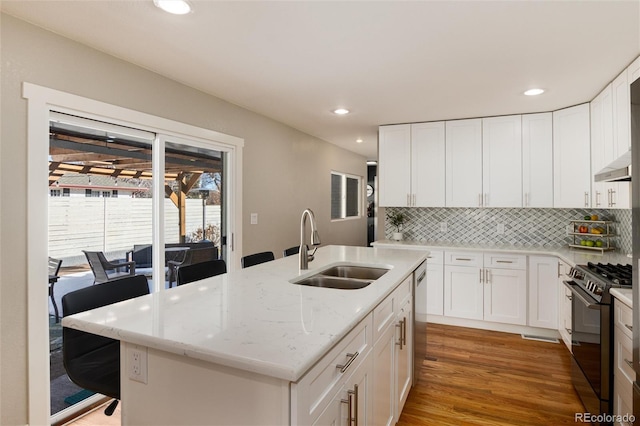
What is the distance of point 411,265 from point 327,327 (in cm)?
139

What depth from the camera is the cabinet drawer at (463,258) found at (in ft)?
13.3

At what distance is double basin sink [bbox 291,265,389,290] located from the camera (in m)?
2.22

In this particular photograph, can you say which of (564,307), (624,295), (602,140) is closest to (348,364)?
(624,295)

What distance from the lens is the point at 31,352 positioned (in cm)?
206

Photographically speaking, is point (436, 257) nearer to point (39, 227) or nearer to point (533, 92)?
point (533, 92)

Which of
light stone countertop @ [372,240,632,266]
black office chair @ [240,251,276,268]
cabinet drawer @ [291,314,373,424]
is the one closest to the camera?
cabinet drawer @ [291,314,373,424]

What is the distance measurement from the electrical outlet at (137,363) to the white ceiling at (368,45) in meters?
1.69

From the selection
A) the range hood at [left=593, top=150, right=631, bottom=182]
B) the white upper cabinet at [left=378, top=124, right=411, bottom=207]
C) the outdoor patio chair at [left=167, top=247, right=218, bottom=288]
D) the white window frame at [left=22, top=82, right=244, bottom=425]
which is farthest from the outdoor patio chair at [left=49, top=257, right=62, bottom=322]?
the white upper cabinet at [left=378, top=124, right=411, bottom=207]

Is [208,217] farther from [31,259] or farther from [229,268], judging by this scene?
[31,259]

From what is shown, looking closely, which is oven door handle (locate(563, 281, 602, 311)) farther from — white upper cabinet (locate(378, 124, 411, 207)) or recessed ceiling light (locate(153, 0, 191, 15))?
recessed ceiling light (locate(153, 0, 191, 15))

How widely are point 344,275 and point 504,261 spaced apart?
2329 mm

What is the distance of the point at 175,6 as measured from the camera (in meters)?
1.87

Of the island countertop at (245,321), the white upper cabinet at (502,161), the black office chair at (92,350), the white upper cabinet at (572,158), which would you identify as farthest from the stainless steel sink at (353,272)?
the white upper cabinet at (572,158)

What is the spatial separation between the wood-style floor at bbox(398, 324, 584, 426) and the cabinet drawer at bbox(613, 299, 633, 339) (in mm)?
792
